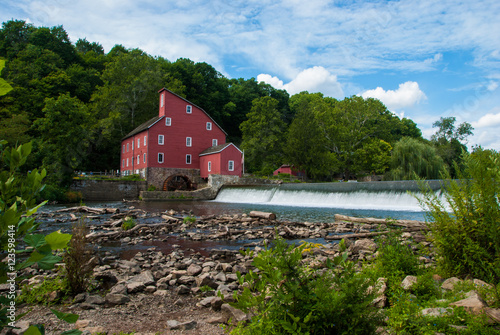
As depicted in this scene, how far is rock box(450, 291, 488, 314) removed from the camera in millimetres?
3344

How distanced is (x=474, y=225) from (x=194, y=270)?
188 inches

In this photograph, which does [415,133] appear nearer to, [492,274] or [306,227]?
[306,227]

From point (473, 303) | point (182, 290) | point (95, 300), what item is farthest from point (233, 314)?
point (473, 303)

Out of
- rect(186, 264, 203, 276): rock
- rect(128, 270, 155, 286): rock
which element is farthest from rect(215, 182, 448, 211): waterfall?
rect(128, 270, 155, 286): rock

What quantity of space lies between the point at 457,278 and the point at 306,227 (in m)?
8.34

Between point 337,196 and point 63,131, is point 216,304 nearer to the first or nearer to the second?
point 337,196

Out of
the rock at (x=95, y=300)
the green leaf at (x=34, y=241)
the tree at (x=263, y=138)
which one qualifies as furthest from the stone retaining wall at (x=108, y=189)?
the green leaf at (x=34, y=241)

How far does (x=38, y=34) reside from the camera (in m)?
55.3

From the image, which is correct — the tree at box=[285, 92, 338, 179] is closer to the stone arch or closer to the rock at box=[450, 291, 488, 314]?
the stone arch

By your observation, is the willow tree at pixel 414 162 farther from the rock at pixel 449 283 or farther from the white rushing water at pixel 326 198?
the rock at pixel 449 283

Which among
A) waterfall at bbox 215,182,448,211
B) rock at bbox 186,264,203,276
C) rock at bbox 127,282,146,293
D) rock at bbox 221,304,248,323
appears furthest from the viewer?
waterfall at bbox 215,182,448,211

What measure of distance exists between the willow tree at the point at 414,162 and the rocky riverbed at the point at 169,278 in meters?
29.3

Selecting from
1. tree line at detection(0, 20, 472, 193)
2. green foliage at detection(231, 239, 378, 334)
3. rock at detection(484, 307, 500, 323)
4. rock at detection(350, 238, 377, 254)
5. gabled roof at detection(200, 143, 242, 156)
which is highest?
tree line at detection(0, 20, 472, 193)

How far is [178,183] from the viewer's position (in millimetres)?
43688
